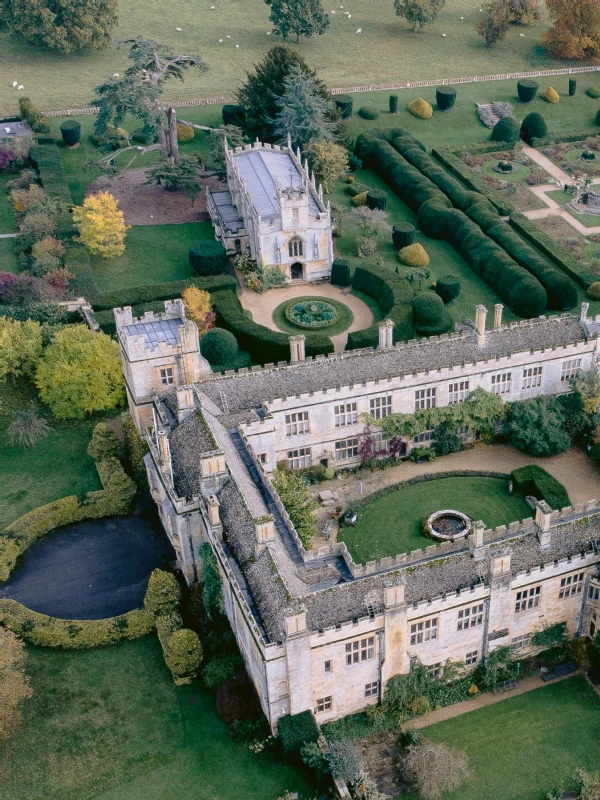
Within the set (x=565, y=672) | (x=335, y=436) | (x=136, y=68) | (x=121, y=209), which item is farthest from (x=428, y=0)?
(x=565, y=672)

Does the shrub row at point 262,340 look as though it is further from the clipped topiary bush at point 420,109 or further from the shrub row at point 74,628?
the clipped topiary bush at point 420,109

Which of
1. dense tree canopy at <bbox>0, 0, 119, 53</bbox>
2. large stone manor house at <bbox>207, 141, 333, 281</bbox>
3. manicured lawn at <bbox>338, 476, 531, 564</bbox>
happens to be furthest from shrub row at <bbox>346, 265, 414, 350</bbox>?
dense tree canopy at <bbox>0, 0, 119, 53</bbox>

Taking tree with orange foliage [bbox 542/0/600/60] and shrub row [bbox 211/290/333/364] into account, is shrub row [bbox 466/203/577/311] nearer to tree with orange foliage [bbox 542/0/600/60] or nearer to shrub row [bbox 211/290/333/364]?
shrub row [bbox 211/290/333/364]

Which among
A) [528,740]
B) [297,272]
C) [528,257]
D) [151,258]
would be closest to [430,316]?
[528,257]

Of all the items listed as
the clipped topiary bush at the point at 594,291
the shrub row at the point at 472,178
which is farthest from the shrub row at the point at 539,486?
the shrub row at the point at 472,178

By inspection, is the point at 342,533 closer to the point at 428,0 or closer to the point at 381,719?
the point at 381,719

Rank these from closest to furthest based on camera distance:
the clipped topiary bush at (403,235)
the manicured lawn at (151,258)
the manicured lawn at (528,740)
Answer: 1. the manicured lawn at (528,740)
2. the manicured lawn at (151,258)
3. the clipped topiary bush at (403,235)

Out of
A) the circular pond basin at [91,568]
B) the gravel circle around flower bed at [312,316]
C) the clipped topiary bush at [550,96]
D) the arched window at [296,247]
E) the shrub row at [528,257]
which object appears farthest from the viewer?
the clipped topiary bush at [550,96]
